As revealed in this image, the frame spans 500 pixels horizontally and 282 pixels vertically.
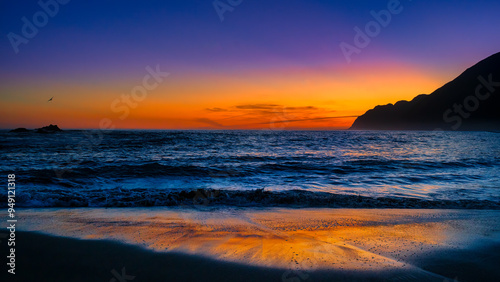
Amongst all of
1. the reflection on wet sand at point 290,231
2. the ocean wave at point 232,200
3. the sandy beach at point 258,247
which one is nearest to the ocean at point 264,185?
the ocean wave at point 232,200

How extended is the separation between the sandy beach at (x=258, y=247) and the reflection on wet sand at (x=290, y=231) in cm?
2

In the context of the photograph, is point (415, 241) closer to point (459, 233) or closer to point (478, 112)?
point (459, 233)

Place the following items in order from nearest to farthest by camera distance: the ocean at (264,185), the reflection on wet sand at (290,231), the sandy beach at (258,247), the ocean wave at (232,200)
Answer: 1. the sandy beach at (258,247)
2. the reflection on wet sand at (290,231)
3. the ocean wave at (232,200)
4. the ocean at (264,185)

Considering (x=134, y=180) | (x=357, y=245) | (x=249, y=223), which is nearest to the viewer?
(x=357, y=245)

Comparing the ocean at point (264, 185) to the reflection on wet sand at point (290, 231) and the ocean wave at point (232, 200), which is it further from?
the reflection on wet sand at point (290, 231)

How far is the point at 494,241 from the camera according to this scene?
5.08 m

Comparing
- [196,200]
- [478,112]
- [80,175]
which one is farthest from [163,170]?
[478,112]

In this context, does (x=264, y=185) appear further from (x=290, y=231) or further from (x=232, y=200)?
(x=290, y=231)

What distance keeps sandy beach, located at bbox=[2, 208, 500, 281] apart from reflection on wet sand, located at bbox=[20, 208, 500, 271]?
2 cm

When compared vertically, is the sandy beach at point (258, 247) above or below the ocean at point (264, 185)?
above

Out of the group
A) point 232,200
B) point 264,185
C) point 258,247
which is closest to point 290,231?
point 258,247

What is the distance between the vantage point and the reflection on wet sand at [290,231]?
168 inches

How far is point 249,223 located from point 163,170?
11.7m

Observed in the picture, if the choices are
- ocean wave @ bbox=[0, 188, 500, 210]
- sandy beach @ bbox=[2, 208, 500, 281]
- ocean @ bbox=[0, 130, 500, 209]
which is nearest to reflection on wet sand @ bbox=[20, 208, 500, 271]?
sandy beach @ bbox=[2, 208, 500, 281]
